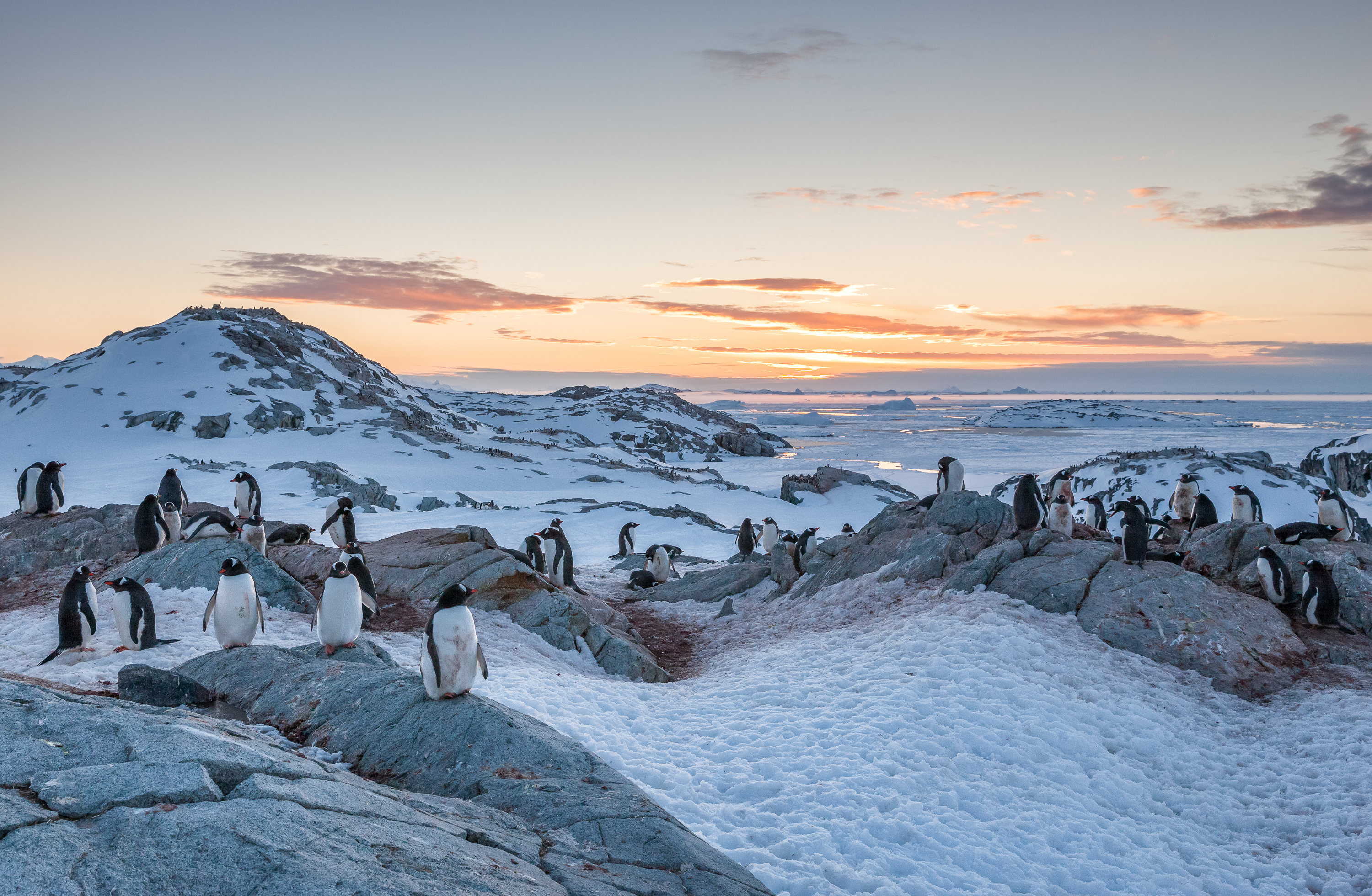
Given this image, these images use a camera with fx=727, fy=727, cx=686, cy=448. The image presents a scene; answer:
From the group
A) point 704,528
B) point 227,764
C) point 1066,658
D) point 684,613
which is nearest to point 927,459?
point 704,528

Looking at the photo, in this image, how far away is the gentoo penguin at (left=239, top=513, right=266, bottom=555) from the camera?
15352 millimetres

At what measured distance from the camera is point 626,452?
247ft

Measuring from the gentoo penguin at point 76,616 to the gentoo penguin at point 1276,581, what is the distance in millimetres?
19385

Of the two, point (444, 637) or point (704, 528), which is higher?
point (444, 637)

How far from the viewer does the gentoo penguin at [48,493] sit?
17953mm

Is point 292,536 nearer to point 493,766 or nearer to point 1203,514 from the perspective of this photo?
point 493,766

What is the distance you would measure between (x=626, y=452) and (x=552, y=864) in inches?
2788

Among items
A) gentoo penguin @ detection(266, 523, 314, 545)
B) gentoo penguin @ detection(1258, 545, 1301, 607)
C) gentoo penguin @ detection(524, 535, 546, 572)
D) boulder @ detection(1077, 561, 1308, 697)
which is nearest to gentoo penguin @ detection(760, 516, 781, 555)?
gentoo penguin @ detection(524, 535, 546, 572)

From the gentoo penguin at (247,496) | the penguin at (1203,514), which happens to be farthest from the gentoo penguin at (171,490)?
the penguin at (1203,514)

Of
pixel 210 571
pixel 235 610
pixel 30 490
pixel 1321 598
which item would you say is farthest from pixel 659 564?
pixel 30 490

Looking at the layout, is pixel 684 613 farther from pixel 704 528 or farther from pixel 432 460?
pixel 432 460

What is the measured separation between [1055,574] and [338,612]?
12.3 metres

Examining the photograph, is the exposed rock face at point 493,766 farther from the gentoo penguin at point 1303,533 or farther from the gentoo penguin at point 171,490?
the gentoo penguin at point 1303,533

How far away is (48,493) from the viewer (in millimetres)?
18016
